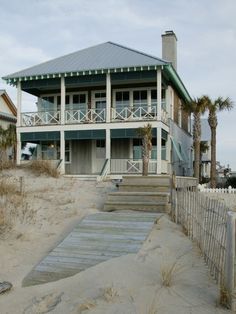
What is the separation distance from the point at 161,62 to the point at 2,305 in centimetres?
1675

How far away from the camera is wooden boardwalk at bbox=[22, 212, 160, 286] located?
23.5 ft

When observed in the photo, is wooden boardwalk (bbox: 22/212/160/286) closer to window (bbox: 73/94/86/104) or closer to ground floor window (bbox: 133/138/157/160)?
ground floor window (bbox: 133/138/157/160)

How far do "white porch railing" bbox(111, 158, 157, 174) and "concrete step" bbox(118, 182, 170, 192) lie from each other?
361 inches

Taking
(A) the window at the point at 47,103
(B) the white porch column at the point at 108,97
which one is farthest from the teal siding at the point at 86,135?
(A) the window at the point at 47,103

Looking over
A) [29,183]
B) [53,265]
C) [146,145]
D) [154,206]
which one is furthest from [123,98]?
[53,265]

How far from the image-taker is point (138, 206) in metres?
10.8

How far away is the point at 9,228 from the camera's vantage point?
30.3 ft

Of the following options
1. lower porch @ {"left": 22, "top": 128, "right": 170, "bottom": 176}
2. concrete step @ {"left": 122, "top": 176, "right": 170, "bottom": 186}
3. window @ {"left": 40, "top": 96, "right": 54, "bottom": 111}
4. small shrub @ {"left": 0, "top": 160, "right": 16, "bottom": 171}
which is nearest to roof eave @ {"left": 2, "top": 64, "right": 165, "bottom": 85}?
Result: window @ {"left": 40, "top": 96, "right": 54, "bottom": 111}

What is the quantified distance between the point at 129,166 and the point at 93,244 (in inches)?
584

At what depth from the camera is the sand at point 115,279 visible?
5383 mm

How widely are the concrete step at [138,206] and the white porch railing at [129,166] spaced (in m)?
10.7

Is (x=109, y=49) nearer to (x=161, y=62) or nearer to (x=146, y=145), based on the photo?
(x=161, y=62)

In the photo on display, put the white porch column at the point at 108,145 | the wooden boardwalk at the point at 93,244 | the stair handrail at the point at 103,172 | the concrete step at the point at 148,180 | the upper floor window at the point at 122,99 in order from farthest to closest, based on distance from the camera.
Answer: the upper floor window at the point at 122,99 → the white porch column at the point at 108,145 → the stair handrail at the point at 103,172 → the concrete step at the point at 148,180 → the wooden boardwalk at the point at 93,244

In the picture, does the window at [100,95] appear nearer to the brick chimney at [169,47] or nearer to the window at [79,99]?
the window at [79,99]
